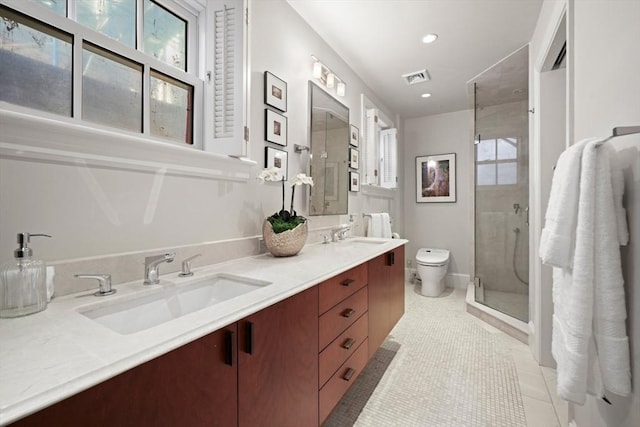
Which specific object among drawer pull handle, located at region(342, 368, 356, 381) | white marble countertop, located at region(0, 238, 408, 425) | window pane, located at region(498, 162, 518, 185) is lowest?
drawer pull handle, located at region(342, 368, 356, 381)

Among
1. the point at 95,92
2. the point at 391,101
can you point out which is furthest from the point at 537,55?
the point at 95,92

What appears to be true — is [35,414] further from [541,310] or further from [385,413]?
[541,310]

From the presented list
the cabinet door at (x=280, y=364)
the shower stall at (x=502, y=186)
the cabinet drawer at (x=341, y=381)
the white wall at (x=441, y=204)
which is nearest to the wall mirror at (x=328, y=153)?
the cabinet drawer at (x=341, y=381)

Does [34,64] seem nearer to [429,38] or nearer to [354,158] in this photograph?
[354,158]

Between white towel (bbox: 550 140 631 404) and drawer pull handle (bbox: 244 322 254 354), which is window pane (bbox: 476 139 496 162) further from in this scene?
drawer pull handle (bbox: 244 322 254 354)

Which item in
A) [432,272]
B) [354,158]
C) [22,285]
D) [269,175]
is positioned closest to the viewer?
[22,285]

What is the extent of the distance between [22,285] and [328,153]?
1.92 m

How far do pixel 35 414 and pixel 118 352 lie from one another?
13cm

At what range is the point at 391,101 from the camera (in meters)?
3.63

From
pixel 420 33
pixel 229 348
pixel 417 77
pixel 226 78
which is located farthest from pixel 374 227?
pixel 229 348

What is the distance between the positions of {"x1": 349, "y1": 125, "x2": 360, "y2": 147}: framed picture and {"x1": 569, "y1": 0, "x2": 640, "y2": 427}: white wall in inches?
68.7

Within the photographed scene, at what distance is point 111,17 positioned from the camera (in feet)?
3.78

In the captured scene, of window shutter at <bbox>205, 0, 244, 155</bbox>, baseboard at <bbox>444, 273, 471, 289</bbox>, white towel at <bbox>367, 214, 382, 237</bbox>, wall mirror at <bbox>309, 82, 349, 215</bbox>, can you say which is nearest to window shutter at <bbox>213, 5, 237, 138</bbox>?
window shutter at <bbox>205, 0, 244, 155</bbox>

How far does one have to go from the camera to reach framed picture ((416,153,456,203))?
13.2 ft
